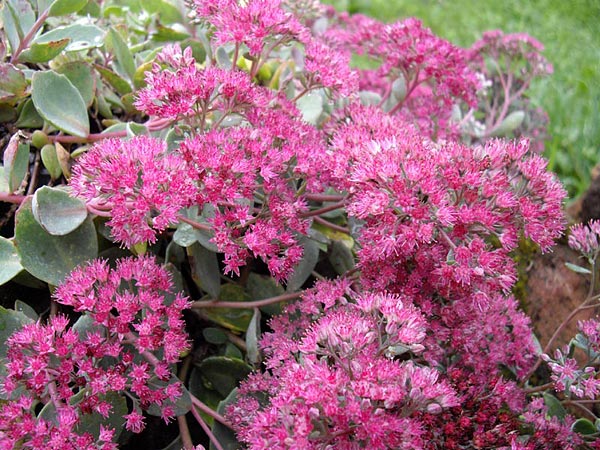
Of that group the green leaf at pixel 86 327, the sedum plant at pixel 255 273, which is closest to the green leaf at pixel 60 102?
the sedum plant at pixel 255 273

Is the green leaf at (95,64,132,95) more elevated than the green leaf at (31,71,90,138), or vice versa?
the green leaf at (31,71,90,138)

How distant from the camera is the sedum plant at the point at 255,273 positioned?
107 cm

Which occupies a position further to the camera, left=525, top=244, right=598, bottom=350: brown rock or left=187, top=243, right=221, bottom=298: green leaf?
left=525, top=244, right=598, bottom=350: brown rock

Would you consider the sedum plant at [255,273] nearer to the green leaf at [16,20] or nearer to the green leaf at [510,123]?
the green leaf at [16,20]

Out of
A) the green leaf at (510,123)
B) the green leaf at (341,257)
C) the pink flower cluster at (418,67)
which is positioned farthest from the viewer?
the green leaf at (510,123)

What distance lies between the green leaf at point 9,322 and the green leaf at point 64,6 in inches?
28.8

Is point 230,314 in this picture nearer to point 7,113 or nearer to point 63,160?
point 63,160

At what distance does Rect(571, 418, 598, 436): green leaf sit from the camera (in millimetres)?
1296

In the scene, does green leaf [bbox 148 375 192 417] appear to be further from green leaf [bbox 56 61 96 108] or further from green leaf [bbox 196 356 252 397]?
green leaf [bbox 56 61 96 108]

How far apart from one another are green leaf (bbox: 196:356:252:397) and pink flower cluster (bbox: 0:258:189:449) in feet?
0.60

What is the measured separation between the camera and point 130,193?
1119mm

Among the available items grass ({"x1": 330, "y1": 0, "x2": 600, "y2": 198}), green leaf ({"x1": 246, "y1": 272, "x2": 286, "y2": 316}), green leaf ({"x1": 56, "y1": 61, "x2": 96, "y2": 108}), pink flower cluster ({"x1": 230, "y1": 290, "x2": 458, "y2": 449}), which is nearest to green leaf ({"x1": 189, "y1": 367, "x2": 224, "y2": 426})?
green leaf ({"x1": 246, "y1": 272, "x2": 286, "y2": 316})

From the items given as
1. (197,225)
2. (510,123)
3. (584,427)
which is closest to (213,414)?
(197,225)

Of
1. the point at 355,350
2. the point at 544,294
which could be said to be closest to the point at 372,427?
the point at 355,350
